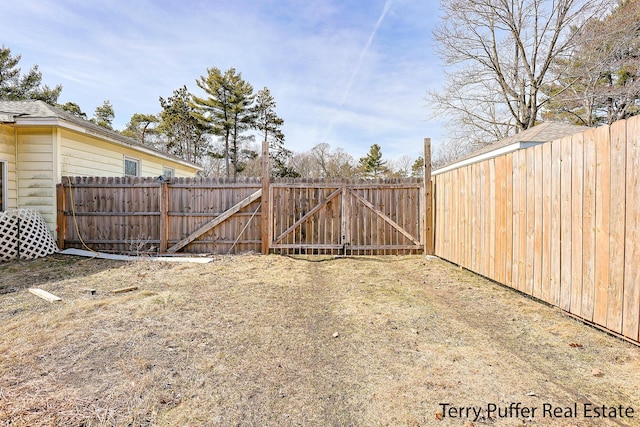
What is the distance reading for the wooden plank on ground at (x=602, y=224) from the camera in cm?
278

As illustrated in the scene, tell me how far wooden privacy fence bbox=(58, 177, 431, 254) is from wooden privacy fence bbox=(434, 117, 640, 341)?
2.42 metres

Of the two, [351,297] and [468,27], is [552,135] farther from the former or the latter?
[468,27]

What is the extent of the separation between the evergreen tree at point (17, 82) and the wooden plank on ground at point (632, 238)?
2729 centimetres

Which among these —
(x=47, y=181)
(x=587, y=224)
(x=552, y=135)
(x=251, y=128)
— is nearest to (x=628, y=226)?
(x=587, y=224)

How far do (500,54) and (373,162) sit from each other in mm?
16638

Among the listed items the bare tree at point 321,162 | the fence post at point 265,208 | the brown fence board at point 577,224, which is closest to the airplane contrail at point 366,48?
the fence post at point 265,208

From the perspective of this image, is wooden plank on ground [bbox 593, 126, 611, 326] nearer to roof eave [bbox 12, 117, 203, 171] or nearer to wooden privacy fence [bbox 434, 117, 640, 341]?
wooden privacy fence [bbox 434, 117, 640, 341]

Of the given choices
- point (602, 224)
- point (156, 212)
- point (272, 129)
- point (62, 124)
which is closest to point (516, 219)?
point (602, 224)

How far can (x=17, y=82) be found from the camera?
750 inches

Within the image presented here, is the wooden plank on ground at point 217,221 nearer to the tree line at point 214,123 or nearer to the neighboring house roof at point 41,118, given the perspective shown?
the neighboring house roof at point 41,118

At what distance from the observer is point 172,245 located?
721 cm

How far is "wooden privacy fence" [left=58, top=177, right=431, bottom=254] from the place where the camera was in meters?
7.21

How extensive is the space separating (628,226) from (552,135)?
7578 millimetres

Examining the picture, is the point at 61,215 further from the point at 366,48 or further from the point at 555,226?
the point at 366,48
